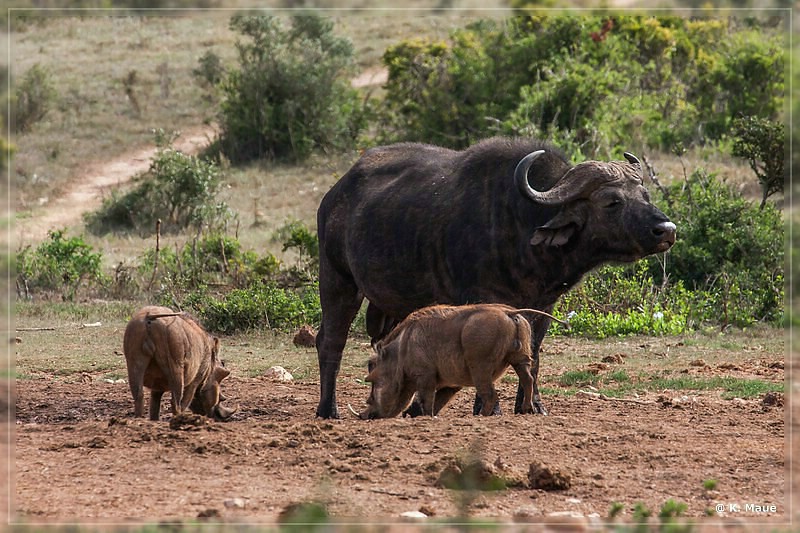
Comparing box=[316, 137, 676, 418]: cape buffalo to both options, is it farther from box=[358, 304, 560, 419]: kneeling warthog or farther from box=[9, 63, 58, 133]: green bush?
box=[9, 63, 58, 133]: green bush

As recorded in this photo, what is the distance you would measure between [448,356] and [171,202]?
568 inches

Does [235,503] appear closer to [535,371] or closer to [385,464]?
[385,464]

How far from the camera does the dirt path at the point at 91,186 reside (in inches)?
912

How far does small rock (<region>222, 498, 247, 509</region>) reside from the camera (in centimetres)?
577

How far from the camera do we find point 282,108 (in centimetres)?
2745

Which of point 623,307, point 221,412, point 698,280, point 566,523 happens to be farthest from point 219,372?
point 698,280

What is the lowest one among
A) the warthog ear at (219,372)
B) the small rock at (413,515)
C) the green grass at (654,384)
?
the green grass at (654,384)

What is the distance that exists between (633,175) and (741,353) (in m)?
4.84

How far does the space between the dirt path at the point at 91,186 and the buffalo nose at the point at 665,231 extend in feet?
46.1

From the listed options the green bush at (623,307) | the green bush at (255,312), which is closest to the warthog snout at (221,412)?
the green bush at (255,312)

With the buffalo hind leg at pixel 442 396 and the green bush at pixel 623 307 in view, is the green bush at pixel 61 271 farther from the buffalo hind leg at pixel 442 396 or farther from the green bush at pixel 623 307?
the buffalo hind leg at pixel 442 396

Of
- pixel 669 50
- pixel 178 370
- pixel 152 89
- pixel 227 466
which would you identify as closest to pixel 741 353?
pixel 178 370

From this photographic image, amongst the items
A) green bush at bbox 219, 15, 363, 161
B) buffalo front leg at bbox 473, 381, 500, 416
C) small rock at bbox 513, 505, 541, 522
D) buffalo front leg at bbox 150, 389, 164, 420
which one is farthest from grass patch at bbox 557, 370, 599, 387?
green bush at bbox 219, 15, 363, 161

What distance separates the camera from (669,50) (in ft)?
91.1
